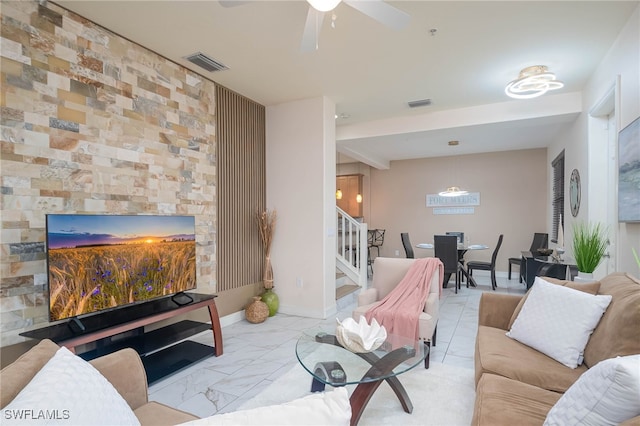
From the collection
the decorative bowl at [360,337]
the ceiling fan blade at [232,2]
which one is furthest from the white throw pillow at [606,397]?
the ceiling fan blade at [232,2]

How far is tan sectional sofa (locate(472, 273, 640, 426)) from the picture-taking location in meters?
1.47

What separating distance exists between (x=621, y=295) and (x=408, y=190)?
7067 millimetres

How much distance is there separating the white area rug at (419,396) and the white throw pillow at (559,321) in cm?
62

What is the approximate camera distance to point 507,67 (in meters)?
3.73

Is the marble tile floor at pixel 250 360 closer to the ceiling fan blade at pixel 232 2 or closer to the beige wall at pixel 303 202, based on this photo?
the beige wall at pixel 303 202

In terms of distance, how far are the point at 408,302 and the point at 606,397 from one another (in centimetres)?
222

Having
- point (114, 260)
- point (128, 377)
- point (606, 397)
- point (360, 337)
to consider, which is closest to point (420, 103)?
point (360, 337)

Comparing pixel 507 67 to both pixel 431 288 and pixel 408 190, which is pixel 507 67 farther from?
pixel 408 190

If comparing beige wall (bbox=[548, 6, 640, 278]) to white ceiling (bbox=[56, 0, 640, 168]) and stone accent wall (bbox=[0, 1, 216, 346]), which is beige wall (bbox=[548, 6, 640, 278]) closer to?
white ceiling (bbox=[56, 0, 640, 168])

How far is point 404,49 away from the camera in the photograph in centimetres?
333

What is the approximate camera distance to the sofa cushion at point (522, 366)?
5.91 feet

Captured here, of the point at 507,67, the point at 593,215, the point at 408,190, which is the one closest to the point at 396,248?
the point at 408,190

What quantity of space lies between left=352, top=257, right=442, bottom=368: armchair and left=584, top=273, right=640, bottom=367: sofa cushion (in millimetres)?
Result: 1274

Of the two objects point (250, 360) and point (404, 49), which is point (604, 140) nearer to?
point (404, 49)
